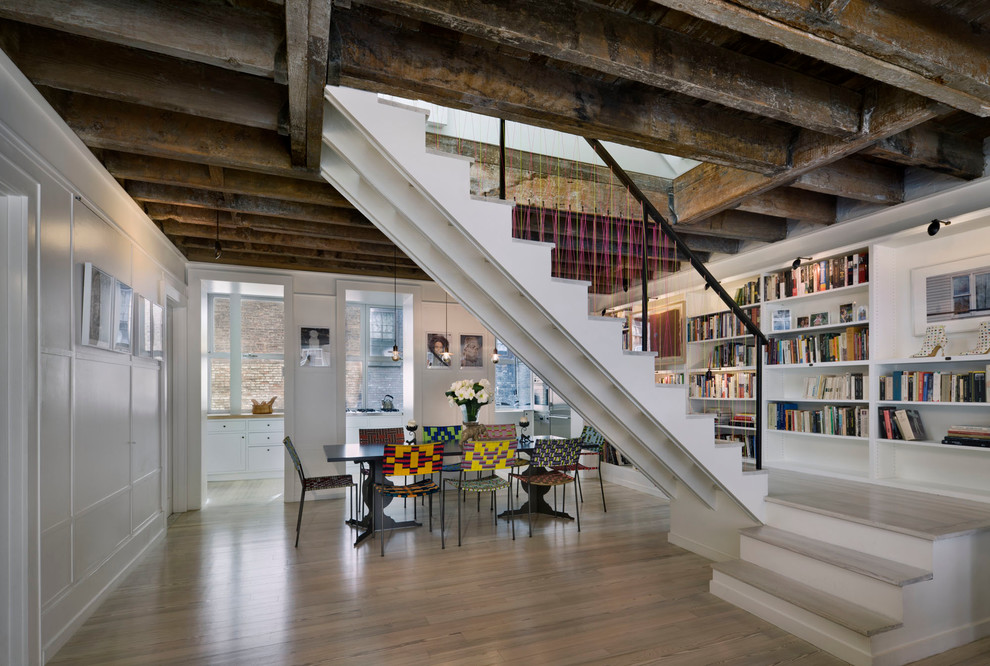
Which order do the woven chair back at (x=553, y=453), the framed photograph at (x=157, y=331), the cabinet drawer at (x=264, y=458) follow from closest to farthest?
the framed photograph at (x=157, y=331)
the woven chair back at (x=553, y=453)
the cabinet drawer at (x=264, y=458)

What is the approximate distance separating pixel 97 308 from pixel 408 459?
2.50 meters

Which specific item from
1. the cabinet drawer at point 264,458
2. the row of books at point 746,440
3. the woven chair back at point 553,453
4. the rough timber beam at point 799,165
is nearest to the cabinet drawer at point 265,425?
the cabinet drawer at point 264,458

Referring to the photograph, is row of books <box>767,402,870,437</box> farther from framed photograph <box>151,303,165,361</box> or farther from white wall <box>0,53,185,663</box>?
framed photograph <box>151,303,165,361</box>

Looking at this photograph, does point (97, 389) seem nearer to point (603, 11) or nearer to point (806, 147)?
point (603, 11)

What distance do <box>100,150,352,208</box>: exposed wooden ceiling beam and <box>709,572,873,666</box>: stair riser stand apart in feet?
13.0

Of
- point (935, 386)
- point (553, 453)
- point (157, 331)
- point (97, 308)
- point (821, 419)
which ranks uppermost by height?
point (97, 308)

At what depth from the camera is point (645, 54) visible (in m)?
2.39

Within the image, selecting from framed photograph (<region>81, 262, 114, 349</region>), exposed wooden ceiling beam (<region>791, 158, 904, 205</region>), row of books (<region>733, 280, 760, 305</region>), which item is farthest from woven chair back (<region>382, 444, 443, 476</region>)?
row of books (<region>733, 280, 760, 305</region>)

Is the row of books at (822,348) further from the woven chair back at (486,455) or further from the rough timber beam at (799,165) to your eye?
the woven chair back at (486,455)

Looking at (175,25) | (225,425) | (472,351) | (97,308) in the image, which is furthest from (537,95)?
(225,425)

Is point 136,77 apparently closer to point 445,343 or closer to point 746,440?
point 445,343

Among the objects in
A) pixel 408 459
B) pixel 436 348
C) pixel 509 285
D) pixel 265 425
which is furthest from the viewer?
pixel 265 425

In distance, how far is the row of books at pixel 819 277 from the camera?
4555 millimetres

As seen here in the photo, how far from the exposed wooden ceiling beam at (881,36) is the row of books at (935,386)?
217cm
